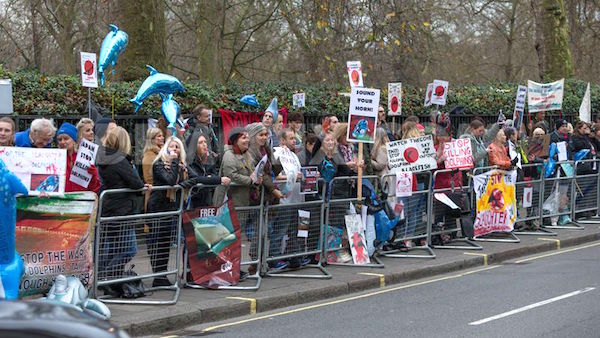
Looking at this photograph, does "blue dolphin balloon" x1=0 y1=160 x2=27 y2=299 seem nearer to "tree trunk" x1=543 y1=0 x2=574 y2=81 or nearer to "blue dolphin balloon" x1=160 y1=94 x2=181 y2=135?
"blue dolphin balloon" x1=160 y1=94 x2=181 y2=135

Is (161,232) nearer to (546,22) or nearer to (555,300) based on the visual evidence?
(555,300)

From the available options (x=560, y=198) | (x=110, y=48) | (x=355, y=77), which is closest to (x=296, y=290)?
(x=355, y=77)

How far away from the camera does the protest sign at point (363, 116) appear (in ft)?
43.1

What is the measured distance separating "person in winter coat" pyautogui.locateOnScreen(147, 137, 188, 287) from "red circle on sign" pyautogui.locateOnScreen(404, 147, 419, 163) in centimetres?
412

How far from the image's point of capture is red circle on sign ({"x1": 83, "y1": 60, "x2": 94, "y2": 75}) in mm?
13030

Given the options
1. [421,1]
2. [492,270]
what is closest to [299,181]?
[492,270]

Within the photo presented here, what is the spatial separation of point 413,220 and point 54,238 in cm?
679

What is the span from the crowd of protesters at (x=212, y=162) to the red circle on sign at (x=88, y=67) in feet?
4.40

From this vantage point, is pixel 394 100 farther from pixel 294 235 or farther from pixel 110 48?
pixel 294 235

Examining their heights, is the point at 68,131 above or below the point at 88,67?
below

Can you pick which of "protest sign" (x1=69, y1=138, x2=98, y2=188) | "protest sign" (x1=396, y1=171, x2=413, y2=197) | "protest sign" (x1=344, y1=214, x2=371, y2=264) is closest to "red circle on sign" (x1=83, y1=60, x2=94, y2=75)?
"protest sign" (x1=69, y1=138, x2=98, y2=188)

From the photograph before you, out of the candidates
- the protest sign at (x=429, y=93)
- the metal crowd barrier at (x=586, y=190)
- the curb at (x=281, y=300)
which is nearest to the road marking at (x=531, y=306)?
the curb at (x=281, y=300)

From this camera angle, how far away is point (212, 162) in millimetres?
13430

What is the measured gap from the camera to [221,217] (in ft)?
36.6
